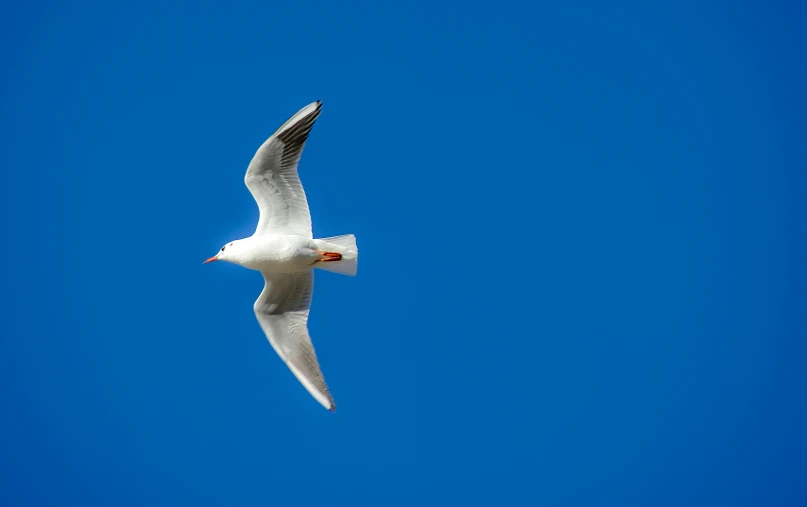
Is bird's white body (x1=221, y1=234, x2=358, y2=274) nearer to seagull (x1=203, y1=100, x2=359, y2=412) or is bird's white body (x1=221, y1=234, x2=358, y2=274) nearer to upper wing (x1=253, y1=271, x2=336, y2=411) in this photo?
seagull (x1=203, y1=100, x2=359, y2=412)

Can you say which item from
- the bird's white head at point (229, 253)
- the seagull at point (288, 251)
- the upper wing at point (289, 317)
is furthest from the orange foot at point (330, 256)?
the bird's white head at point (229, 253)

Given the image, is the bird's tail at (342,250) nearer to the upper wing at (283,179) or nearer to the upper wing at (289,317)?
the upper wing at (283,179)

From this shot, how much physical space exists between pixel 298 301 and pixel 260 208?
3.81ft

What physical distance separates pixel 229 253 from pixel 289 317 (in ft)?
3.25

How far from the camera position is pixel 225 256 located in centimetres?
1055

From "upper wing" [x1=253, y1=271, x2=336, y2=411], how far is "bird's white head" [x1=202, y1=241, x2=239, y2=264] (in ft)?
1.29

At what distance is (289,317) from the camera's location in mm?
10727

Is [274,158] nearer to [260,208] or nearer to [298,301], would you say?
[260,208]

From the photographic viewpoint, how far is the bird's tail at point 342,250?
33.9 ft

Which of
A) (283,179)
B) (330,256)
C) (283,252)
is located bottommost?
(283,252)

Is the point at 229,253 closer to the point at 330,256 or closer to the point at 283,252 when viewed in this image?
the point at 283,252

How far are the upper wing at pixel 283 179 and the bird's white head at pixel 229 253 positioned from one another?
0.31 metres

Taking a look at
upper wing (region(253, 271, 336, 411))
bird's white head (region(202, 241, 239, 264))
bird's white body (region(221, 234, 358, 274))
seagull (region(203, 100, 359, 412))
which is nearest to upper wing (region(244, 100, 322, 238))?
seagull (region(203, 100, 359, 412))

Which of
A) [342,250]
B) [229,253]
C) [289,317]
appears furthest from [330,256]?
[229,253]
